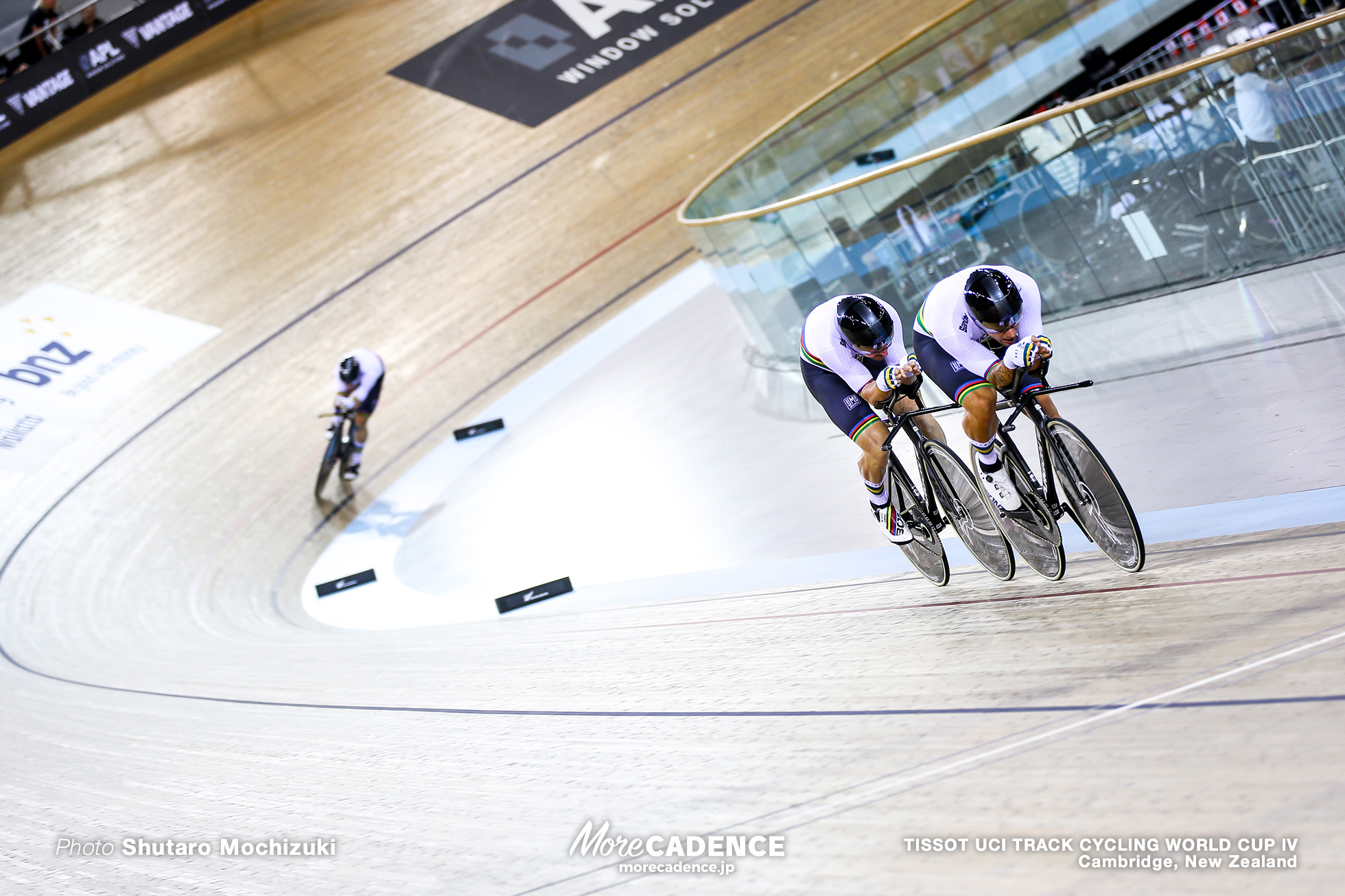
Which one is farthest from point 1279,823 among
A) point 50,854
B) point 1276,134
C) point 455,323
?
point 455,323

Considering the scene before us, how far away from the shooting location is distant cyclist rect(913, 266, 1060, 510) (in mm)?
2510

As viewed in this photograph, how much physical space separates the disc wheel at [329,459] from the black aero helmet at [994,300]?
5.39 meters

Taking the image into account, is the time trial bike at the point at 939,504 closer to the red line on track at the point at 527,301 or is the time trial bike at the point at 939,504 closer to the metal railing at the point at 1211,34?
the red line on track at the point at 527,301

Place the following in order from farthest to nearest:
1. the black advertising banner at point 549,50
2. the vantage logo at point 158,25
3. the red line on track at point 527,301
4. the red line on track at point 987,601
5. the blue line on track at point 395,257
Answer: the vantage logo at point 158,25
the black advertising banner at point 549,50
the red line on track at point 527,301
the blue line on track at point 395,257
the red line on track at point 987,601

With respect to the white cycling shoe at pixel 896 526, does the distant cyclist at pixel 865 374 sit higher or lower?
higher

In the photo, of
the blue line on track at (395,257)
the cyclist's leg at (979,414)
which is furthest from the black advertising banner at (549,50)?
the cyclist's leg at (979,414)

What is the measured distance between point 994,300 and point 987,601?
2.95ft

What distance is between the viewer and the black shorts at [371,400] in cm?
687

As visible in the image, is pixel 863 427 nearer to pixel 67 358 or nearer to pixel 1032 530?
pixel 1032 530

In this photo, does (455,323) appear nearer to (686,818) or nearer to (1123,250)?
(1123,250)

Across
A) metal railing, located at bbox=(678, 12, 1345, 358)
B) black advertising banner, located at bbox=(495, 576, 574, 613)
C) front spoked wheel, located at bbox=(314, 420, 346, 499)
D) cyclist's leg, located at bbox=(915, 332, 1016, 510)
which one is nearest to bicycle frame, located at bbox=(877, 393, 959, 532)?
cyclist's leg, located at bbox=(915, 332, 1016, 510)

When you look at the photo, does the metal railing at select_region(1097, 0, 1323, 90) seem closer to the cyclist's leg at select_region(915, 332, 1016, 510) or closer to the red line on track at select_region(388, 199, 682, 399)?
the red line on track at select_region(388, 199, 682, 399)

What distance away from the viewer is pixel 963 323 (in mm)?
2703

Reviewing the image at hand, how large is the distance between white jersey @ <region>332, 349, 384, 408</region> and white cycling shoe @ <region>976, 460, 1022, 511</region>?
489 centimetres
